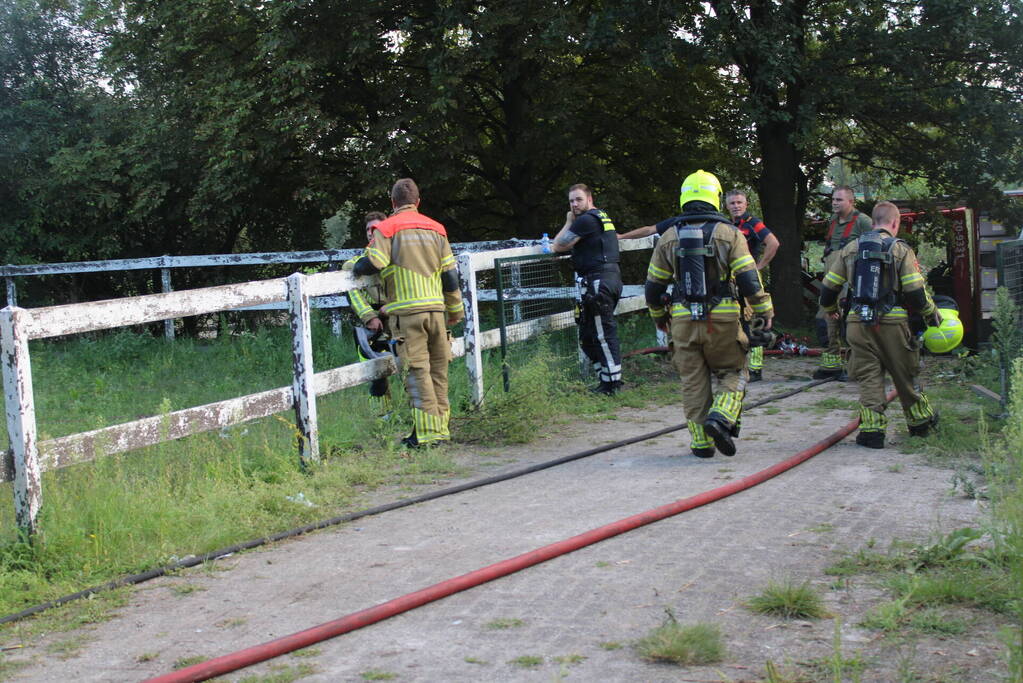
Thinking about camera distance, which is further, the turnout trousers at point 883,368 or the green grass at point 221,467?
the turnout trousers at point 883,368

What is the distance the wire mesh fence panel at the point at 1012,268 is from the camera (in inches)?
322

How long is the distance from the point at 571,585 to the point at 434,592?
1.94 feet

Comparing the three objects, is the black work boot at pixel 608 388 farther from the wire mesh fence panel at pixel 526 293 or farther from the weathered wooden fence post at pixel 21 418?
Answer: the weathered wooden fence post at pixel 21 418

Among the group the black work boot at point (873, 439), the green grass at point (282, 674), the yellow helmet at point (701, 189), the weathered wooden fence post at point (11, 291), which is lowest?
the black work boot at point (873, 439)

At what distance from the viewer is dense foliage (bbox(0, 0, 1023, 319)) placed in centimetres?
1448

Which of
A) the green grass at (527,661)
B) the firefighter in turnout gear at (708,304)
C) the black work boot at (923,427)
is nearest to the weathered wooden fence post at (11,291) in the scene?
the firefighter in turnout gear at (708,304)

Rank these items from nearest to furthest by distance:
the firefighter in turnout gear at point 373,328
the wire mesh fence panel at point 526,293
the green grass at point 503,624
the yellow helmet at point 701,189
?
the green grass at point 503,624 → the yellow helmet at point 701,189 → the firefighter in turnout gear at point 373,328 → the wire mesh fence panel at point 526,293

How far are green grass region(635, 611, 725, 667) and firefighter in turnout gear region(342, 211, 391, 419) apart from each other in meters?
4.29

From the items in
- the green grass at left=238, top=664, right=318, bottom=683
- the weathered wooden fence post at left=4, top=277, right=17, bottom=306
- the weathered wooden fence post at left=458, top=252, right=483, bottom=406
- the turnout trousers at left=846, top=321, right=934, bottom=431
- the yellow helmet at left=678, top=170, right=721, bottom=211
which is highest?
the yellow helmet at left=678, top=170, right=721, bottom=211

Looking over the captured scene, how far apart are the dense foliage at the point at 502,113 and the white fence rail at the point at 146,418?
743 cm

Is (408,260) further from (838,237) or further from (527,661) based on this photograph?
(838,237)

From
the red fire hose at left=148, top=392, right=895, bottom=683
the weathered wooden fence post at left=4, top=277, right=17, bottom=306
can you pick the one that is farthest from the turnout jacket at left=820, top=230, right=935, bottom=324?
the weathered wooden fence post at left=4, top=277, right=17, bottom=306

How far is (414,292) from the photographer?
7824 millimetres

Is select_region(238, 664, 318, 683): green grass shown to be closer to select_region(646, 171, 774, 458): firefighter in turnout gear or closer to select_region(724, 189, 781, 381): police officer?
select_region(646, 171, 774, 458): firefighter in turnout gear
